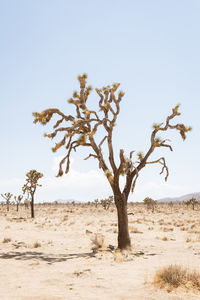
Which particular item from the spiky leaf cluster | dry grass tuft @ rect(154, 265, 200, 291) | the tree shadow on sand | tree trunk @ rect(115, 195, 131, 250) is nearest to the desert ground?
the tree shadow on sand

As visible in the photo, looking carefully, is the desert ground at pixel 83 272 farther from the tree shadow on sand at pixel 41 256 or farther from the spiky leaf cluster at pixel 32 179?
the spiky leaf cluster at pixel 32 179

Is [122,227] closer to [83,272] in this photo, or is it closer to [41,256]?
[41,256]

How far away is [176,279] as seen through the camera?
606 centimetres

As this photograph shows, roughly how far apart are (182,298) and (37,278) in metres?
3.87

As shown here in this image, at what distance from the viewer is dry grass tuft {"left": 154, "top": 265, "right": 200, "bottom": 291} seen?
590 cm

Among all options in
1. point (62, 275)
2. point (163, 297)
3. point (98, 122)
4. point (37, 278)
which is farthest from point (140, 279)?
point (98, 122)

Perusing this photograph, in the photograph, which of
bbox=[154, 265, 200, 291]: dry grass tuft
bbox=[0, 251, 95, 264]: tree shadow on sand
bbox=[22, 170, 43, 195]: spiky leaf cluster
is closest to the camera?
bbox=[154, 265, 200, 291]: dry grass tuft

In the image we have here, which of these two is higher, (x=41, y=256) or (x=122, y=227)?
(x=122, y=227)

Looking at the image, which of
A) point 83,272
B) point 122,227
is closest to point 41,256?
point 83,272

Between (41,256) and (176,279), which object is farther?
(41,256)

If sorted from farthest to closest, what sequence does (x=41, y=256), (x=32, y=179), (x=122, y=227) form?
1. (x=32, y=179)
2. (x=122, y=227)
3. (x=41, y=256)

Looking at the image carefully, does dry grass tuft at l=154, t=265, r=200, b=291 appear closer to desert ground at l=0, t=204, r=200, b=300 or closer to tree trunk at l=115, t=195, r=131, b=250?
desert ground at l=0, t=204, r=200, b=300

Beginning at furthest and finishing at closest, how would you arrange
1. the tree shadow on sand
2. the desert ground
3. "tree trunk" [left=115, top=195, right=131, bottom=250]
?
"tree trunk" [left=115, top=195, right=131, bottom=250] < the tree shadow on sand < the desert ground

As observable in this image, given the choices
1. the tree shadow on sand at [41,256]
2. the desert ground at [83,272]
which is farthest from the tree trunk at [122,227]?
the tree shadow on sand at [41,256]
